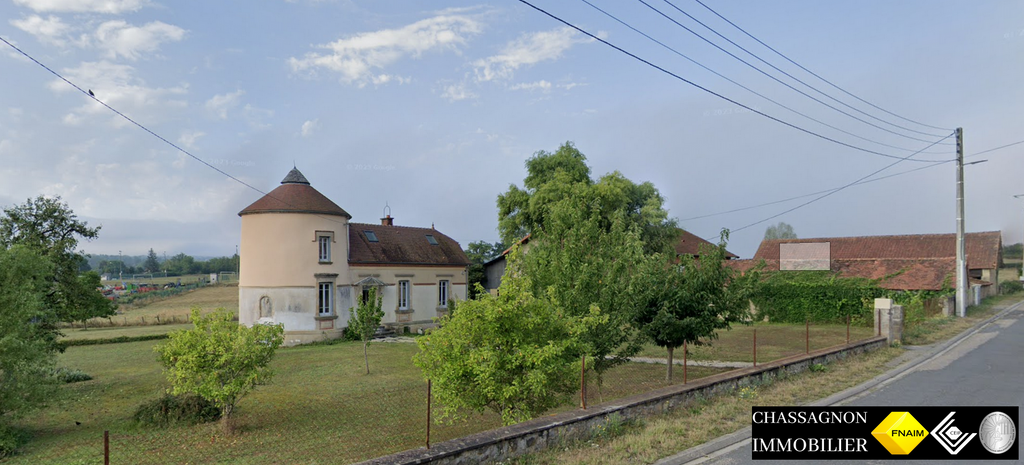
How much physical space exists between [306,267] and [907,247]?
4415 centimetres

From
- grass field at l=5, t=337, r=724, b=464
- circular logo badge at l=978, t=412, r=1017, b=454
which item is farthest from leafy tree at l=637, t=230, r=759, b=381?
circular logo badge at l=978, t=412, r=1017, b=454

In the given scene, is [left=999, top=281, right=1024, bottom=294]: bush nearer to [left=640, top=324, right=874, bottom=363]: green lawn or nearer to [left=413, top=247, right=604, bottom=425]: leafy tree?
[left=640, top=324, right=874, bottom=363]: green lawn

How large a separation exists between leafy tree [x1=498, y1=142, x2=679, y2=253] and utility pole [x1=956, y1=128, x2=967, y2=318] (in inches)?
589

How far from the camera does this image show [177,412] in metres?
11.9

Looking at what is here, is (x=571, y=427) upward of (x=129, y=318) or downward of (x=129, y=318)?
upward

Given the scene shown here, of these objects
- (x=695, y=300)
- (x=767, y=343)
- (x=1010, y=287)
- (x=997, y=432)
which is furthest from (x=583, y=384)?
(x=1010, y=287)

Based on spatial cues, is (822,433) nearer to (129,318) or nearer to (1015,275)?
(129,318)

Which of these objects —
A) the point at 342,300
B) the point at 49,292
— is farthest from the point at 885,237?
the point at 49,292

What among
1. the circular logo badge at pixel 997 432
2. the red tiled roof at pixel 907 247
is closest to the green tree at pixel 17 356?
the circular logo badge at pixel 997 432

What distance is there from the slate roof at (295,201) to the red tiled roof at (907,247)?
33371mm

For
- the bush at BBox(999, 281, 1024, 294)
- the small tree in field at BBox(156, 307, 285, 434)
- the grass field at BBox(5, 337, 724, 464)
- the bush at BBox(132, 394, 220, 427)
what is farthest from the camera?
the bush at BBox(999, 281, 1024, 294)

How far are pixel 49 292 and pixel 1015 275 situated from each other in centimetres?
9038

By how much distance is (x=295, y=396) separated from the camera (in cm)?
1438

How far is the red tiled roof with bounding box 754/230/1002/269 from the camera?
41.4 meters
